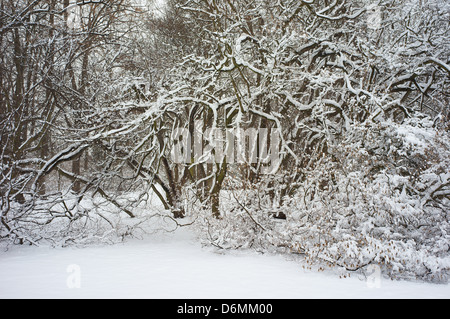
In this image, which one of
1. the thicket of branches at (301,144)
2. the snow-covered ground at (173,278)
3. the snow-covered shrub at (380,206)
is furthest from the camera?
the thicket of branches at (301,144)

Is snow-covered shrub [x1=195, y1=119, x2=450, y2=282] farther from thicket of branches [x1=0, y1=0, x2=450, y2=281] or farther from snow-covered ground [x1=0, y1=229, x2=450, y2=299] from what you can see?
snow-covered ground [x1=0, y1=229, x2=450, y2=299]

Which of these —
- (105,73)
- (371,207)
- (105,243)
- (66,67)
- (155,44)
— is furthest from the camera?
(155,44)

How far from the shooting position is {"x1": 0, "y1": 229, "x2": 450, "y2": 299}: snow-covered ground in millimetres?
4789

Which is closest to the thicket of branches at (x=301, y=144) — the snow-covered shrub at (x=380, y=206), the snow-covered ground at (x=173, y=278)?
the snow-covered shrub at (x=380, y=206)

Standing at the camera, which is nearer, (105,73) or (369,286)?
(369,286)

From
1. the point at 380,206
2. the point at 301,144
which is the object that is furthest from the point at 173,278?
the point at 301,144

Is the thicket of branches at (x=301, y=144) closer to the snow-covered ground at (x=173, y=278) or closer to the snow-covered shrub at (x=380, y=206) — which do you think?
the snow-covered shrub at (x=380, y=206)

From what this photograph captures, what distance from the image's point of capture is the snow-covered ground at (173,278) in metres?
4.79

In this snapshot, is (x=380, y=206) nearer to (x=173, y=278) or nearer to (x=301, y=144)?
(x=173, y=278)

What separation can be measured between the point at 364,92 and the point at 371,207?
2.37m

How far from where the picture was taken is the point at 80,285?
5125 mm

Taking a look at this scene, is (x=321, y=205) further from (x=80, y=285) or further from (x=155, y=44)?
(x=155, y=44)

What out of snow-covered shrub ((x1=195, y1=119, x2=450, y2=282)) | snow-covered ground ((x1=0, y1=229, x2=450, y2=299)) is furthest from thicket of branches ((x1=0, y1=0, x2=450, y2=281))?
snow-covered ground ((x1=0, y1=229, x2=450, y2=299))
